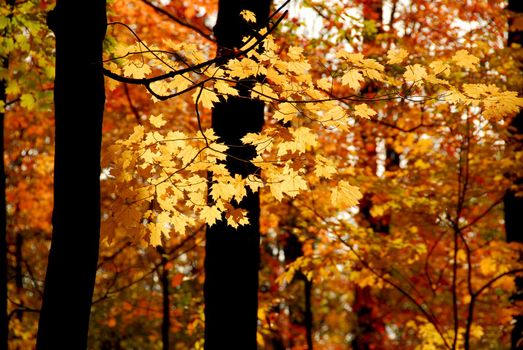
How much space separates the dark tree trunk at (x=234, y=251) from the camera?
167 inches

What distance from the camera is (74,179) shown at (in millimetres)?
2469

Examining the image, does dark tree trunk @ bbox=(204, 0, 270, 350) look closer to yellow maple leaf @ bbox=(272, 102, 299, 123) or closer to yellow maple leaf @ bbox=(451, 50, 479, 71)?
yellow maple leaf @ bbox=(272, 102, 299, 123)

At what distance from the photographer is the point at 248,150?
443cm

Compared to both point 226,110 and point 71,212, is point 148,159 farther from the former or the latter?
point 226,110

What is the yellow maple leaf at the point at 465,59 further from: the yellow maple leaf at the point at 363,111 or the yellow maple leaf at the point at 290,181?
the yellow maple leaf at the point at 290,181

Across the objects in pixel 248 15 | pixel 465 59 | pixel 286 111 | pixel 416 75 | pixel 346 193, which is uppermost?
pixel 248 15

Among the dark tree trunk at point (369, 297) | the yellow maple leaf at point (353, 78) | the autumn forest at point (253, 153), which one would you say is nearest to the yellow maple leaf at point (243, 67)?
the autumn forest at point (253, 153)

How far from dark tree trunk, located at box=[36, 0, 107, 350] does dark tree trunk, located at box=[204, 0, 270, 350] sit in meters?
1.80

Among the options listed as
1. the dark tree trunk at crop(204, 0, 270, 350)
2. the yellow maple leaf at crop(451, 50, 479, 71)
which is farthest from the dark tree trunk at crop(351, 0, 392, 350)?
the yellow maple leaf at crop(451, 50, 479, 71)

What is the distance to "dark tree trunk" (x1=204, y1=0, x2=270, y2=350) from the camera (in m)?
4.24

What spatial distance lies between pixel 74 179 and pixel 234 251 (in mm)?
2087

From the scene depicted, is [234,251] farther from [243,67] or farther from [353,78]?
[353,78]

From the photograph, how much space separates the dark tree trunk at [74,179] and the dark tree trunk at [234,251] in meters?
1.80

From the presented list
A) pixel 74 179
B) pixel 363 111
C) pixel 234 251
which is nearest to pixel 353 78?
pixel 363 111
